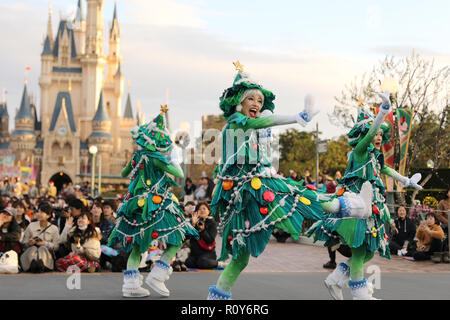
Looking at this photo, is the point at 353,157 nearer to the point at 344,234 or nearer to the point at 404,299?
the point at 344,234

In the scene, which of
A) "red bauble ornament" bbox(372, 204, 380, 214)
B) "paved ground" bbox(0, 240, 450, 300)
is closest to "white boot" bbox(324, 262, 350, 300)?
"paved ground" bbox(0, 240, 450, 300)

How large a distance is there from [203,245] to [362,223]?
4720mm

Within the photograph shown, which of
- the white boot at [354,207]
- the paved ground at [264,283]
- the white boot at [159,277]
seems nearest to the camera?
the white boot at [354,207]

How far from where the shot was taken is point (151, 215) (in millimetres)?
6637

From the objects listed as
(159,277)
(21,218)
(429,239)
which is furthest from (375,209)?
(21,218)

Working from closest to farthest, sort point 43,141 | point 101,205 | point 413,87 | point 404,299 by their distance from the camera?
point 404,299 → point 101,205 → point 413,87 → point 43,141

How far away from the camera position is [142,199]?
21.9 ft

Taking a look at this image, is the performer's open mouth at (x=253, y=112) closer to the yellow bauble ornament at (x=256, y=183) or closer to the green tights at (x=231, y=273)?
the yellow bauble ornament at (x=256, y=183)

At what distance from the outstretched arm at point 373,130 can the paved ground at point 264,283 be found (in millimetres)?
1597

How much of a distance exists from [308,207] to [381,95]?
1.21 m

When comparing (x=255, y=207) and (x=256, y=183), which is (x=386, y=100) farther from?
(x=255, y=207)

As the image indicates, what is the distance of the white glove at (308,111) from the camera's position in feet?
14.8

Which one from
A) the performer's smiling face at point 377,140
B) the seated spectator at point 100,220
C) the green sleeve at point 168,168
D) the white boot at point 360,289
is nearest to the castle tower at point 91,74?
the seated spectator at point 100,220

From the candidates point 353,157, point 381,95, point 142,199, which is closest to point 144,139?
point 142,199
